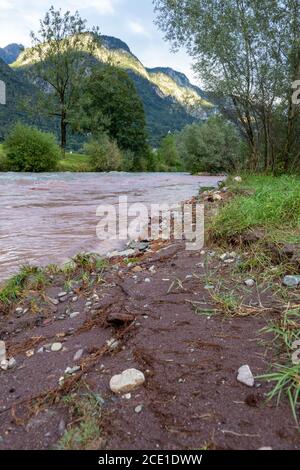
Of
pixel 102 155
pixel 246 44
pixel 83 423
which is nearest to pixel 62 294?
pixel 83 423

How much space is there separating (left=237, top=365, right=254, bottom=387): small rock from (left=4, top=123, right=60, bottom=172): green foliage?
1039 inches

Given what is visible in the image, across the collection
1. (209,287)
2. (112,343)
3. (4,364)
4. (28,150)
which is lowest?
(4,364)

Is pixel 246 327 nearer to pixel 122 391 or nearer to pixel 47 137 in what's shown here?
pixel 122 391

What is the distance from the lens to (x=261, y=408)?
1.48m

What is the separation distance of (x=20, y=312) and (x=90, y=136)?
126 ft

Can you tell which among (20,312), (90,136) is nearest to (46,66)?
(90,136)

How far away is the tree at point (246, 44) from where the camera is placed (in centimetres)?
1039

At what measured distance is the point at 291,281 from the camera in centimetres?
258

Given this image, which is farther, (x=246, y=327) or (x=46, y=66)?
(x=46, y=66)

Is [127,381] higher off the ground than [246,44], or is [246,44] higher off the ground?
[246,44]

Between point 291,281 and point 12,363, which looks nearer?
point 12,363

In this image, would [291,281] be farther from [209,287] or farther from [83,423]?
[83,423]

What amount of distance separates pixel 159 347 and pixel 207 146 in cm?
3836

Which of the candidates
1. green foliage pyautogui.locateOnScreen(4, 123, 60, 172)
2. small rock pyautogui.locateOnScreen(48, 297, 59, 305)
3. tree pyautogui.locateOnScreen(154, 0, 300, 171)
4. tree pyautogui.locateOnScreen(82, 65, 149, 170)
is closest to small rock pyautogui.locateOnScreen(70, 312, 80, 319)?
small rock pyautogui.locateOnScreen(48, 297, 59, 305)
